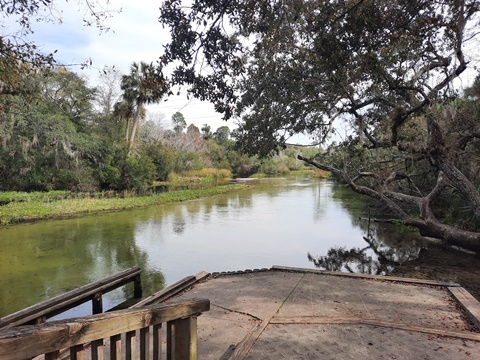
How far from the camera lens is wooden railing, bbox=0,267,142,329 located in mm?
4988

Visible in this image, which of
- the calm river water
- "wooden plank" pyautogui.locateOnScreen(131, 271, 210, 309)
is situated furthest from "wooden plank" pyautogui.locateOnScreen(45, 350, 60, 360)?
the calm river water

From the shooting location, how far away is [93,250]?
1224 centimetres

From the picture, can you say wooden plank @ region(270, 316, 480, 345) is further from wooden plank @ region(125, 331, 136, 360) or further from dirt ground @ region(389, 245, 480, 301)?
dirt ground @ region(389, 245, 480, 301)

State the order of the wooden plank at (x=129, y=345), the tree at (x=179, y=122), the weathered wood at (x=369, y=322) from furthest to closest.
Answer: the tree at (x=179, y=122) → the weathered wood at (x=369, y=322) → the wooden plank at (x=129, y=345)

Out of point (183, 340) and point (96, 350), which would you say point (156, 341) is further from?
point (96, 350)

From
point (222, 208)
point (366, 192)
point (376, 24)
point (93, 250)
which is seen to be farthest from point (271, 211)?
point (376, 24)

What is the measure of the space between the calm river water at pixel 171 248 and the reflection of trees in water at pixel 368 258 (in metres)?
0.03

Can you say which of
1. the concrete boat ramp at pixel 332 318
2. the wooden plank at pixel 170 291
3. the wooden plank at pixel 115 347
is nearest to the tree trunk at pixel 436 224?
the concrete boat ramp at pixel 332 318

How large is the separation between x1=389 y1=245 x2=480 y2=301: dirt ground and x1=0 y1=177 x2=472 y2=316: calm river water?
0.56 metres

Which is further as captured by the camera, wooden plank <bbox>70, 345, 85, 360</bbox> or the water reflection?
the water reflection

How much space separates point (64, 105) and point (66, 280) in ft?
81.4

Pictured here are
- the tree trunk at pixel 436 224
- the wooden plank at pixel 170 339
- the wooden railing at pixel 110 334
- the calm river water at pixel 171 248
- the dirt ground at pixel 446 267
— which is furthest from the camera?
the tree trunk at pixel 436 224

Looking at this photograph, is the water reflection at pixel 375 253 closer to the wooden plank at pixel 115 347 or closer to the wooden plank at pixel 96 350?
the wooden plank at pixel 115 347

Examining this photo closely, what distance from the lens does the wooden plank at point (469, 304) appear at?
4.52m
